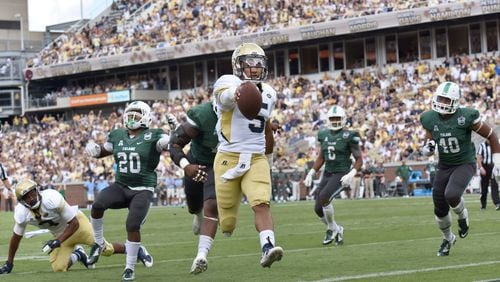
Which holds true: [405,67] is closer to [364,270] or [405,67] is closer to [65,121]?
[65,121]

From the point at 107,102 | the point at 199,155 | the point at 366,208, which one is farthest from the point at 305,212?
the point at 107,102

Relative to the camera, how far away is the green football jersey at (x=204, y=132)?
945 cm

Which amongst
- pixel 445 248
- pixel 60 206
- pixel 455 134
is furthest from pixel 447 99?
pixel 60 206

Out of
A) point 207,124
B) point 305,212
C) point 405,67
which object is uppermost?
point 405,67

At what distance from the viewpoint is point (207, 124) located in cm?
977

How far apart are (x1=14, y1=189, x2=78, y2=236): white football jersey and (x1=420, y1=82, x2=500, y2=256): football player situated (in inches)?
153

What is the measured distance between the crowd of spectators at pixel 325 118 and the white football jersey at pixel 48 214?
22.3 metres

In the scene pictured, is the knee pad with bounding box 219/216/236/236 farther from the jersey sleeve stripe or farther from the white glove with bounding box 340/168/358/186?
the white glove with bounding box 340/168/358/186

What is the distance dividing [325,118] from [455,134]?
25.4m

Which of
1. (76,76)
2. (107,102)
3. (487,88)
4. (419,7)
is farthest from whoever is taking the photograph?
(76,76)

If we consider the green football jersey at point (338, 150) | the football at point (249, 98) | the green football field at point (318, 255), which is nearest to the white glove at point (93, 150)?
the green football field at point (318, 255)

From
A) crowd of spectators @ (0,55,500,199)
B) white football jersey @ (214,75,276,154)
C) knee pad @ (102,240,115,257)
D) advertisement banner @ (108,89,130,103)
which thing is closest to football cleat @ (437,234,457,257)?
white football jersey @ (214,75,276,154)

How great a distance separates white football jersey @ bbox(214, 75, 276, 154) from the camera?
8.34 meters

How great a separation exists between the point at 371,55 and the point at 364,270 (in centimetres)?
3206
